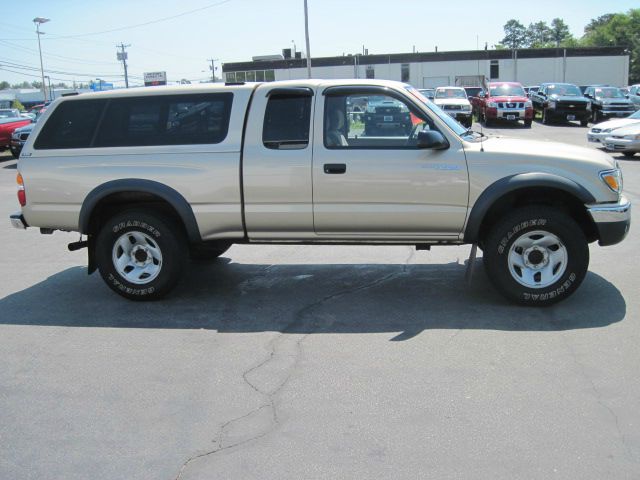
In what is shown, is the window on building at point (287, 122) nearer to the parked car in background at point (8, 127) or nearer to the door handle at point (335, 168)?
the door handle at point (335, 168)

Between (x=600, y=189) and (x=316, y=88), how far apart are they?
262cm

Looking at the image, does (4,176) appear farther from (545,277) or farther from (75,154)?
(545,277)

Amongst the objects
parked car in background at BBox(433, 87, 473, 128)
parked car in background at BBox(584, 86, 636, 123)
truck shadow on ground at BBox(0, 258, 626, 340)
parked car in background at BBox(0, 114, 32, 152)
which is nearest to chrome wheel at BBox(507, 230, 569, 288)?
truck shadow on ground at BBox(0, 258, 626, 340)

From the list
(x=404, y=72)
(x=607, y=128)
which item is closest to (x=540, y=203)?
(x=607, y=128)

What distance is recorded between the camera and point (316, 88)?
6.04m

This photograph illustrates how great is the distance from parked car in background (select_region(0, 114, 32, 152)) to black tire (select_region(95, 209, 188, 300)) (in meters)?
18.5

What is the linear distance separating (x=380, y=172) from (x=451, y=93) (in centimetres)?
2755

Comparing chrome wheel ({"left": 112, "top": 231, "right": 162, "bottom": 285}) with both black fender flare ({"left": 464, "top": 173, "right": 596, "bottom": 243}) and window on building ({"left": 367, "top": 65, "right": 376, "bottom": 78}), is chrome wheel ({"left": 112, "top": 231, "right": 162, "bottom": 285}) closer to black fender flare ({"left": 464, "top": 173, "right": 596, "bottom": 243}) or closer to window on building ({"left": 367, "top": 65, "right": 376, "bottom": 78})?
black fender flare ({"left": 464, "top": 173, "right": 596, "bottom": 243})

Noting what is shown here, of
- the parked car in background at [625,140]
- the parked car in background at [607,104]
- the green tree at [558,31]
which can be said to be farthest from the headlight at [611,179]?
the green tree at [558,31]

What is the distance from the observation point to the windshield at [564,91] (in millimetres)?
30688

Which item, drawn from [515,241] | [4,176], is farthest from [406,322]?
[4,176]

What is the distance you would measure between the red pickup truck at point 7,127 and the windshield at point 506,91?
19821mm

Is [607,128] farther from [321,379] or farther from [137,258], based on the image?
[321,379]

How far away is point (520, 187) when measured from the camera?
18.5 feet
